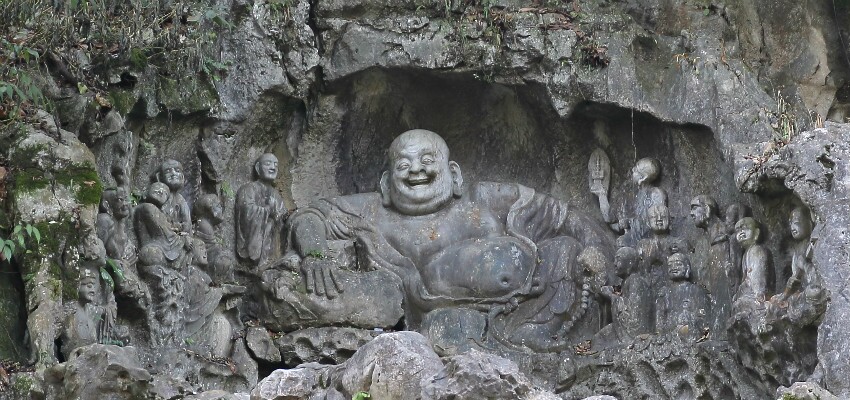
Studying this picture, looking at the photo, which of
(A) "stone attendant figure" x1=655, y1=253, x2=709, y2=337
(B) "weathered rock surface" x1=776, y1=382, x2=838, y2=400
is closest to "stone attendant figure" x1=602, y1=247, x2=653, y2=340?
(A) "stone attendant figure" x1=655, y1=253, x2=709, y2=337

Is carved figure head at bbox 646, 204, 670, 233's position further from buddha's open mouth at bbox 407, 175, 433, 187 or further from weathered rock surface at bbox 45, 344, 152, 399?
weathered rock surface at bbox 45, 344, 152, 399

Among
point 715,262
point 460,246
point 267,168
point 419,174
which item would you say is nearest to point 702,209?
point 715,262

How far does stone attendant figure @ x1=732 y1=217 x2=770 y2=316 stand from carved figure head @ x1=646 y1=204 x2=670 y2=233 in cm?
88

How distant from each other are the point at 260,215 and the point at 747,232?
4.23 meters

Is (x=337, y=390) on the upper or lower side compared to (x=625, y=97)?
lower

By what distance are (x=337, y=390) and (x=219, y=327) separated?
13.3 feet

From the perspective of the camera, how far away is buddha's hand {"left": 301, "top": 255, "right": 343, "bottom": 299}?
2167cm

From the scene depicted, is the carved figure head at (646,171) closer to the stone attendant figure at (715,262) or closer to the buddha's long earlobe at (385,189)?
the stone attendant figure at (715,262)

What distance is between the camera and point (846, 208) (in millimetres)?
19812

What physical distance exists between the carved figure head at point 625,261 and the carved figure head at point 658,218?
0.94 ft

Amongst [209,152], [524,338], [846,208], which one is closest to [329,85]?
[209,152]

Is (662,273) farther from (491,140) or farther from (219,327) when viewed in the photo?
(219,327)

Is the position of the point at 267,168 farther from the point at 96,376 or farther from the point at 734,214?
the point at 734,214

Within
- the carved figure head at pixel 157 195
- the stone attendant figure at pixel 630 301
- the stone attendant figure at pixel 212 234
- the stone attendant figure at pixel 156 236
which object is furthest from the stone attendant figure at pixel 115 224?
the stone attendant figure at pixel 630 301
